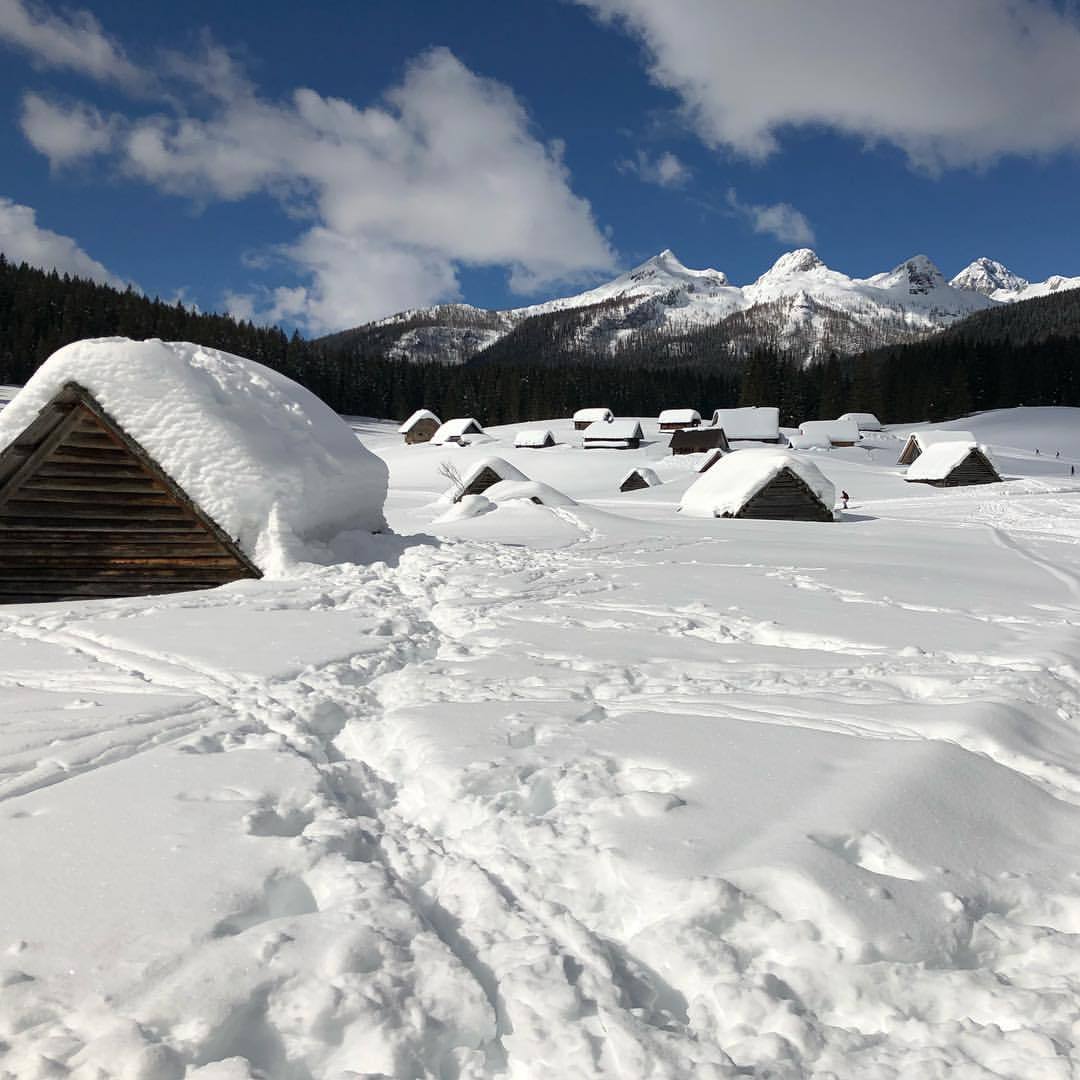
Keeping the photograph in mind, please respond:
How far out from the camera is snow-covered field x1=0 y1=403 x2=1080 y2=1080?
72.8 inches

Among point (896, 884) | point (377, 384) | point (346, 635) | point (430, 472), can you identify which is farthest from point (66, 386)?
point (377, 384)

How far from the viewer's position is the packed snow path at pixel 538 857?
185cm

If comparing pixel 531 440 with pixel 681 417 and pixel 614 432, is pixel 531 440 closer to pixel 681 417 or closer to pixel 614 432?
pixel 614 432

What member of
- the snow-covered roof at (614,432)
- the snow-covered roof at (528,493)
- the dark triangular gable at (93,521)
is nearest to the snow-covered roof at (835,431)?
the snow-covered roof at (614,432)

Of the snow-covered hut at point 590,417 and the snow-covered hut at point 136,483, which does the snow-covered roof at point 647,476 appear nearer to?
the snow-covered hut at point 590,417

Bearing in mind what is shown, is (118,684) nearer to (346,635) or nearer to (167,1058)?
(346,635)

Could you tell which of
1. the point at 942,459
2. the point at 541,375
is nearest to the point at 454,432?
the point at 541,375

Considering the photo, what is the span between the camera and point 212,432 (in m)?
8.44

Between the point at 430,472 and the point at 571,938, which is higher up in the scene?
the point at 430,472

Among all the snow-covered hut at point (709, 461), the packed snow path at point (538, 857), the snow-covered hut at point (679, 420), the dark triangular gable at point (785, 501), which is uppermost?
the snow-covered hut at point (679, 420)

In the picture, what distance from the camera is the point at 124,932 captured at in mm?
2121

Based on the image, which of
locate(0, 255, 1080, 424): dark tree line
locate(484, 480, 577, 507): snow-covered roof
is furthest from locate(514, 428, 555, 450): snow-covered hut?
locate(484, 480, 577, 507): snow-covered roof

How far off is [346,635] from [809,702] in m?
3.82

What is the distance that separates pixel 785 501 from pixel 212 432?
16.3 m
